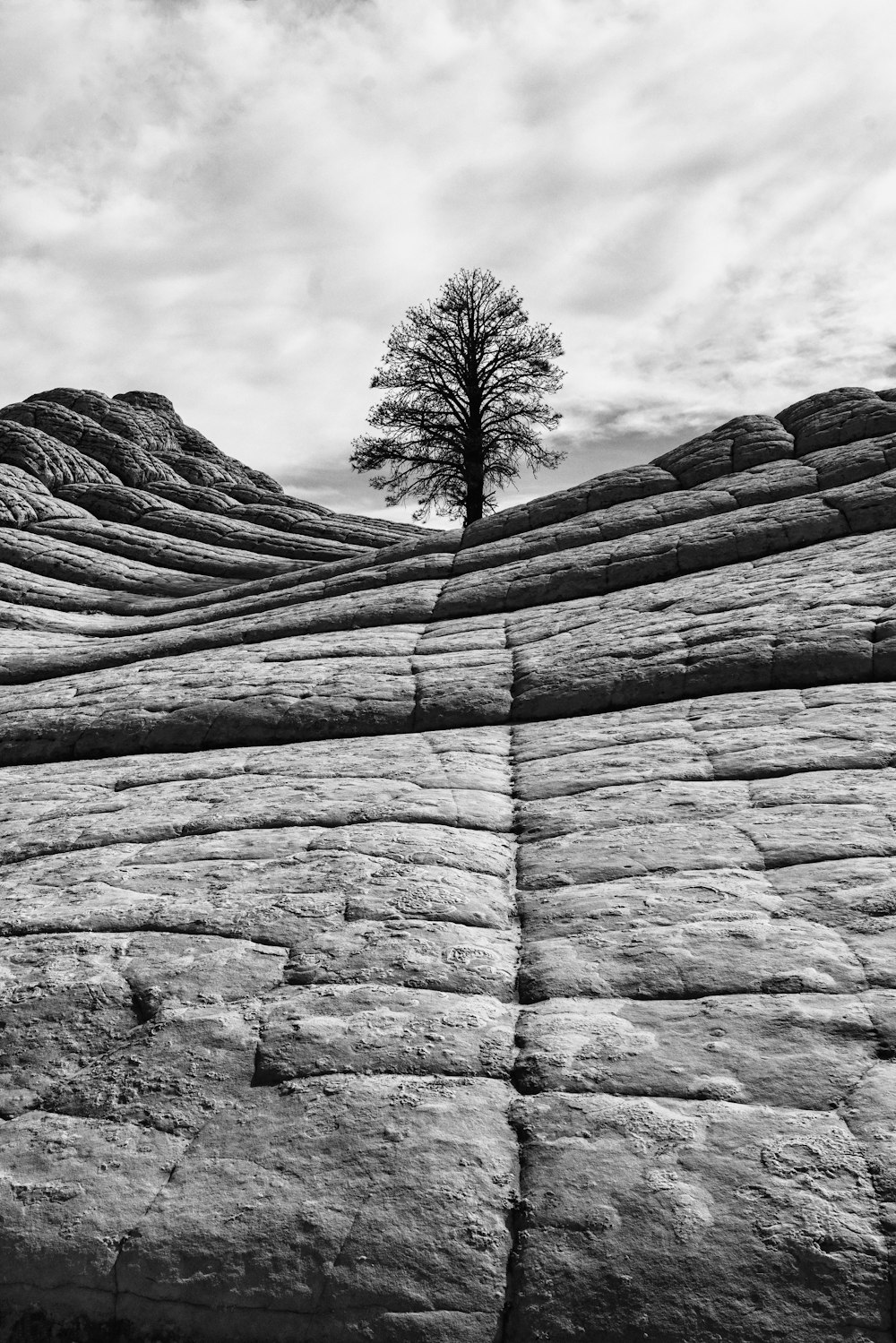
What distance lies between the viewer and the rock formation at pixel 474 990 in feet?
8.98

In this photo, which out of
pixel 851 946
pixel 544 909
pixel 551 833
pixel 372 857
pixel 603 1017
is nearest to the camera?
pixel 603 1017

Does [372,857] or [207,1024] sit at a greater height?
[372,857]

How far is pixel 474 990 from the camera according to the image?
4.16 m

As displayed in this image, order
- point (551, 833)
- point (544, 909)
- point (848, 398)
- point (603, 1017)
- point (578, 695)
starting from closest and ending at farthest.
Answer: point (603, 1017) → point (544, 909) → point (551, 833) → point (578, 695) → point (848, 398)

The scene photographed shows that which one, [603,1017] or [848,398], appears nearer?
[603,1017]

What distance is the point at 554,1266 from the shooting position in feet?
8.86

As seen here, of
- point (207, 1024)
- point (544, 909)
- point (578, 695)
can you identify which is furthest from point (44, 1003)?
point (578, 695)

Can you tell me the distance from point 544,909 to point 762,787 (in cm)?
225

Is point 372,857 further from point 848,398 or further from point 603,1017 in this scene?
point 848,398

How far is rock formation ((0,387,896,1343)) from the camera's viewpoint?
274 cm

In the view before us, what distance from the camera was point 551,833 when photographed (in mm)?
6102

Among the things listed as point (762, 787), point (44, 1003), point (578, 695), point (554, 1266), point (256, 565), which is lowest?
point (554, 1266)

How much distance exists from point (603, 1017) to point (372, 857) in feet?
7.31

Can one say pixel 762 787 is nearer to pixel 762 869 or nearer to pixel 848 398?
pixel 762 869
